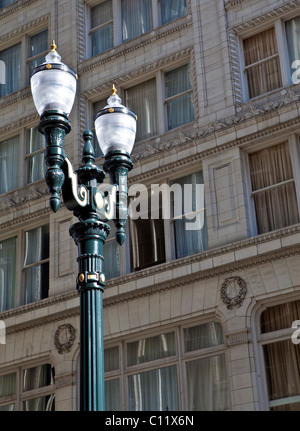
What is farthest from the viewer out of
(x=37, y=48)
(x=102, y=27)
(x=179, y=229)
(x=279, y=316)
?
(x=37, y=48)

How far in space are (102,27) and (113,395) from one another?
35.2 feet

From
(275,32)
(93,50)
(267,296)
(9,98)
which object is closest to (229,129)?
(275,32)

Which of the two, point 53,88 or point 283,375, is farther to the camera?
point 283,375

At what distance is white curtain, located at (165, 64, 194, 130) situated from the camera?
2034 cm

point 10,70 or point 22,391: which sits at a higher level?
point 10,70

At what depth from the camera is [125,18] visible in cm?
2275

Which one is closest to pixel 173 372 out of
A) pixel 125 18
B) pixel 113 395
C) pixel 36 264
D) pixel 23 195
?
pixel 113 395

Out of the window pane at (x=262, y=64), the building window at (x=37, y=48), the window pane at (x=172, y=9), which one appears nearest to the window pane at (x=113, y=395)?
the window pane at (x=262, y=64)

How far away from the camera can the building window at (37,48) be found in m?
24.3

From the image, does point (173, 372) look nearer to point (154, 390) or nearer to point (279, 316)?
point (154, 390)

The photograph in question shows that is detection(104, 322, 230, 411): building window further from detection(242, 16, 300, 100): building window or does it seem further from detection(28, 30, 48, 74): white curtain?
detection(28, 30, 48, 74): white curtain

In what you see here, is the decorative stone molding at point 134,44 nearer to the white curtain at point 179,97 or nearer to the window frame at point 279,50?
the white curtain at point 179,97

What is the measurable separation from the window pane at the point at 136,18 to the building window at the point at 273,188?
18.9 feet

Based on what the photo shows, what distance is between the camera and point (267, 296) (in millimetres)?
16641
